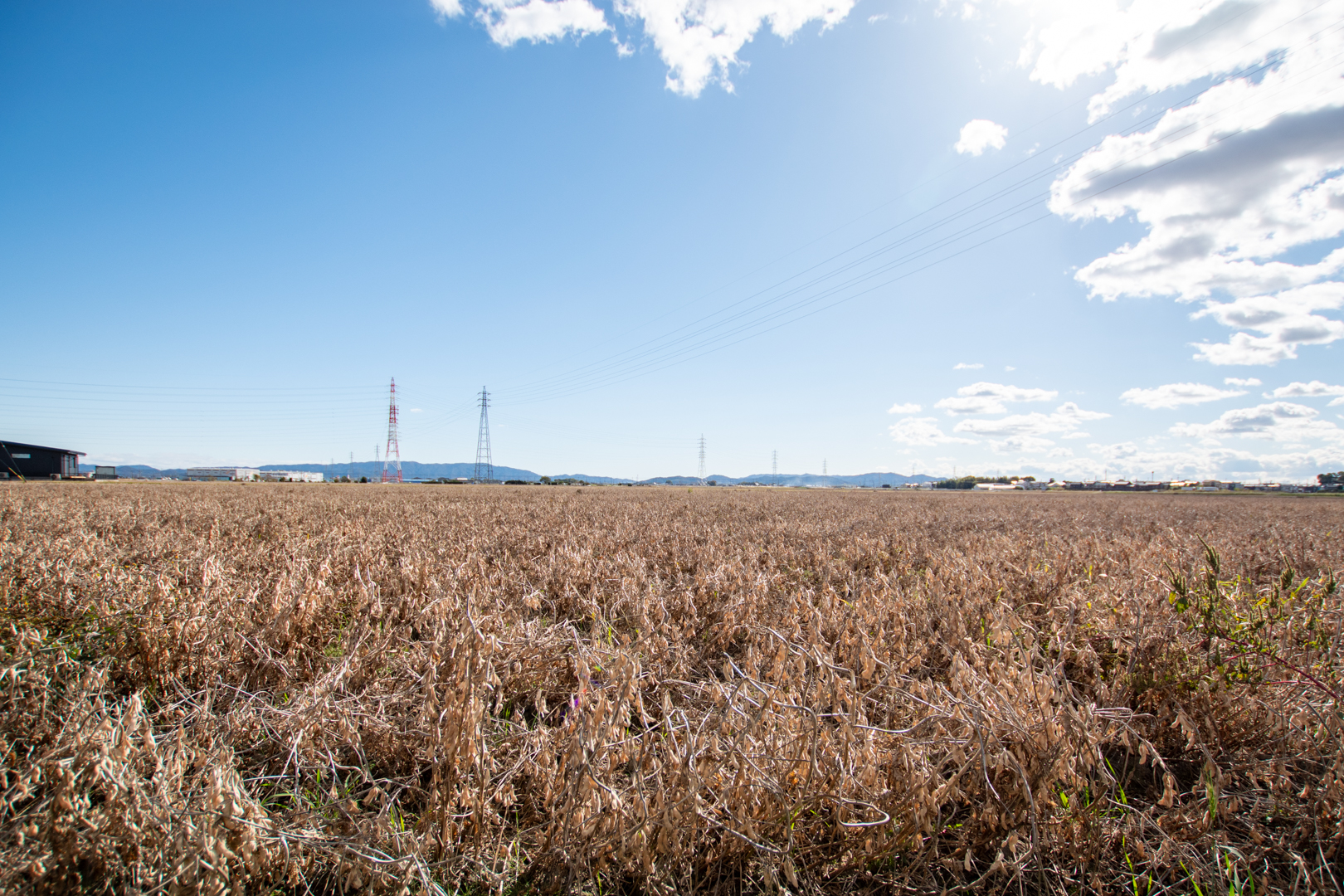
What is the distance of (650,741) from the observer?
205 centimetres

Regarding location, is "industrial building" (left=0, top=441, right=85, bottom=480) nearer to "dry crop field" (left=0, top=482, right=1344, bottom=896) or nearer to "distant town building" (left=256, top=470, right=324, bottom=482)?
"distant town building" (left=256, top=470, right=324, bottom=482)

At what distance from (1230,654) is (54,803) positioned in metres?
4.76

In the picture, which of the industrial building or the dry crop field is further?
the industrial building

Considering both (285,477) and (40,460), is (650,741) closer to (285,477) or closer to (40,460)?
(40,460)

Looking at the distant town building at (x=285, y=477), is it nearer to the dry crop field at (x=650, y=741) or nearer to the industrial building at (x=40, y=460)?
the industrial building at (x=40, y=460)

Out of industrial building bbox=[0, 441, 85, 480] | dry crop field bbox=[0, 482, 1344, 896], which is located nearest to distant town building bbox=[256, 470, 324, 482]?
industrial building bbox=[0, 441, 85, 480]

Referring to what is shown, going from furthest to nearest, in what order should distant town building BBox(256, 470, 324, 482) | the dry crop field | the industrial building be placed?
distant town building BBox(256, 470, 324, 482) → the industrial building → the dry crop field

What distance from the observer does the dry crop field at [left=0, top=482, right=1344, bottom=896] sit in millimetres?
1452

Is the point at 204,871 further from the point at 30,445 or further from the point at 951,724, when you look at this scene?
the point at 30,445

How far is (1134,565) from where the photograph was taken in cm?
496

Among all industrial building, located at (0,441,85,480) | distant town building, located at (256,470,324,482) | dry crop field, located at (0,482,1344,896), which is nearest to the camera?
dry crop field, located at (0,482,1344,896)

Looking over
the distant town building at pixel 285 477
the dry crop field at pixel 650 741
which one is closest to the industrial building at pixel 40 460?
the distant town building at pixel 285 477

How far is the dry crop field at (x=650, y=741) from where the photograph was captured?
1.45 metres

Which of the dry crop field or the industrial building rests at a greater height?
the industrial building
